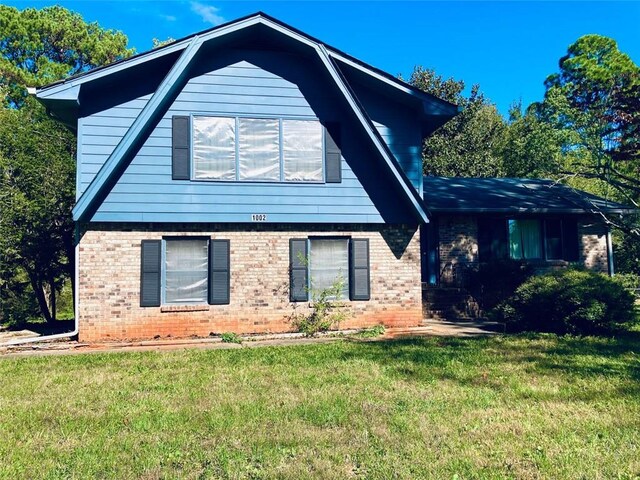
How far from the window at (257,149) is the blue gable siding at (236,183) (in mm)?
204

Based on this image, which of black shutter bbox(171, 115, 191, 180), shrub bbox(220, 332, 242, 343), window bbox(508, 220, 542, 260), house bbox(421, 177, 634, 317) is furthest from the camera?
window bbox(508, 220, 542, 260)

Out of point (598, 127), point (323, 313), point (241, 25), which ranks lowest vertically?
point (323, 313)

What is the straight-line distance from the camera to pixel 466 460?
4.32 m

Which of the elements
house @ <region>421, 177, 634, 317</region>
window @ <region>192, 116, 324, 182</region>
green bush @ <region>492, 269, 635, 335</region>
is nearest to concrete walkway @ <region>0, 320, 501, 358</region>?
green bush @ <region>492, 269, 635, 335</region>

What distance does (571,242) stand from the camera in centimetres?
1719

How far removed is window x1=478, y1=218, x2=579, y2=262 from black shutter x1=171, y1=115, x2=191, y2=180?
9.63 m

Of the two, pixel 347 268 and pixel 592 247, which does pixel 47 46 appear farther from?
pixel 592 247

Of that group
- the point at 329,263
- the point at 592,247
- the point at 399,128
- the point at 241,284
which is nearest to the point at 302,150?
the point at 399,128

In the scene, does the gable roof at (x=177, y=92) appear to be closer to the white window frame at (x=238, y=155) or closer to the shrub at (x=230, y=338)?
the white window frame at (x=238, y=155)

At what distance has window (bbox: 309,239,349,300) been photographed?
12.1 metres

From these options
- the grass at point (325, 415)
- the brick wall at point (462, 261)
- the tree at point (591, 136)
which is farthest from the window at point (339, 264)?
the tree at point (591, 136)

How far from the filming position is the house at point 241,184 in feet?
35.7

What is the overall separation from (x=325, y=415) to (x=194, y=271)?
6675 millimetres

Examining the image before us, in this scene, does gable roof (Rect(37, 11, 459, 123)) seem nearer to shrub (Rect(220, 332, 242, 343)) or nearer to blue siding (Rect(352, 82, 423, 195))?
blue siding (Rect(352, 82, 423, 195))
